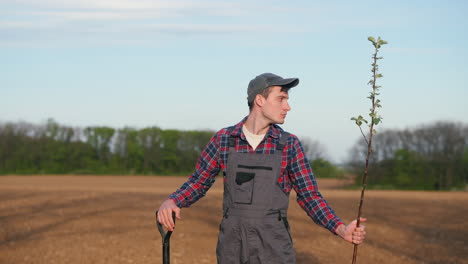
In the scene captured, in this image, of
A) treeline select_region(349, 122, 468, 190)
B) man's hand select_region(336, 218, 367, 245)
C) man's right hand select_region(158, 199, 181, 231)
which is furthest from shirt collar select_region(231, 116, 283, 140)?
treeline select_region(349, 122, 468, 190)

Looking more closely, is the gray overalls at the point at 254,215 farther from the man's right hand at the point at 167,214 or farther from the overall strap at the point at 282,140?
the man's right hand at the point at 167,214

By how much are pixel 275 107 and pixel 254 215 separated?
584mm

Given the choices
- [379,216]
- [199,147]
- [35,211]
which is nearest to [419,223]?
[379,216]

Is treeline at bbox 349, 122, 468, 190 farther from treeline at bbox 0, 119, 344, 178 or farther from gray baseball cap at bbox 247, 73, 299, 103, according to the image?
gray baseball cap at bbox 247, 73, 299, 103

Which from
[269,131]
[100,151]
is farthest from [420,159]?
[269,131]

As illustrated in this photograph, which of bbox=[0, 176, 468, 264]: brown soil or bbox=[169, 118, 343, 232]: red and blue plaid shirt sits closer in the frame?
bbox=[169, 118, 343, 232]: red and blue plaid shirt

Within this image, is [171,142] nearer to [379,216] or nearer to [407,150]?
[407,150]

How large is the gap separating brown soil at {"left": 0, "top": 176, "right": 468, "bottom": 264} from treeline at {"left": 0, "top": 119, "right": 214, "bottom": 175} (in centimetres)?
1749

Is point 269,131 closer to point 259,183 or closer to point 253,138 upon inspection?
point 253,138

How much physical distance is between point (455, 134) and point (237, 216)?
27.0 m

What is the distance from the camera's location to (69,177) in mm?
35406

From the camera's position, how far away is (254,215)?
3332 millimetres

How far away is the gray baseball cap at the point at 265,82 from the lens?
11.4ft

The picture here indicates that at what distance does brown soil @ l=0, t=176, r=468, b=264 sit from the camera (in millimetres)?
9719
